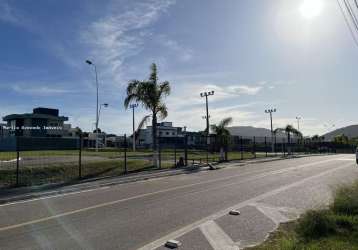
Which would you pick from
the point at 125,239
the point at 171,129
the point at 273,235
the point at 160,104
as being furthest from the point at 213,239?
the point at 171,129

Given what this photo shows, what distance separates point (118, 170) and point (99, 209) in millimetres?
12320

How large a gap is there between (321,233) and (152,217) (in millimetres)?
3728

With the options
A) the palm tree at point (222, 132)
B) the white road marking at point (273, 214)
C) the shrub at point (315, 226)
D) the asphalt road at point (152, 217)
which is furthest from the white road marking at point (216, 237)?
the palm tree at point (222, 132)

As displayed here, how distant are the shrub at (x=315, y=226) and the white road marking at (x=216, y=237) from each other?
1205mm

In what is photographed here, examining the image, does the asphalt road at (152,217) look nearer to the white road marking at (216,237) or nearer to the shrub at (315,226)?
the white road marking at (216,237)

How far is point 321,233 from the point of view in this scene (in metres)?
6.42

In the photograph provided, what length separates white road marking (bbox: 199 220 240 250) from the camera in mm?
6254

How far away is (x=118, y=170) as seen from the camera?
21953 millimetres

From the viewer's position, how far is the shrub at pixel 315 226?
6398 millimetres

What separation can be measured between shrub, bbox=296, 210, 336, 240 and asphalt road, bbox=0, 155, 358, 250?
0.72 m

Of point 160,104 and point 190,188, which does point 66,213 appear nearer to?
point 190,188

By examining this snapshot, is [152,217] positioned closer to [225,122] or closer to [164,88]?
[164,88]

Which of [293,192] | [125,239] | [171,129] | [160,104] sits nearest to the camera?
[125,239]

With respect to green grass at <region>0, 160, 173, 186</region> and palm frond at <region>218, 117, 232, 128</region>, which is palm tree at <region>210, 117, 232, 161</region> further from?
Answer: green grass at <region>0, 160, 173, 186</region>
